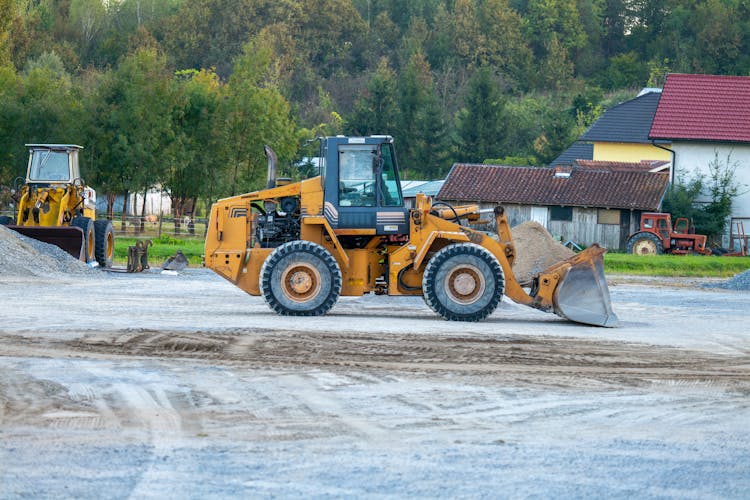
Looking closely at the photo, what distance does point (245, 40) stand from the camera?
107625 millimetres

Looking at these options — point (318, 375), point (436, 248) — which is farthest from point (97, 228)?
point (318, 375)

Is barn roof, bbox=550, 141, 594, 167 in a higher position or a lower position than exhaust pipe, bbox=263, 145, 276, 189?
higher

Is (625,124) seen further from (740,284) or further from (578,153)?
(740,284)

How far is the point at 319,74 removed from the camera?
11056 cm

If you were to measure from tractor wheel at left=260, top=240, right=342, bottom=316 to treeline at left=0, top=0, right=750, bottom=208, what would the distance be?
32.2m

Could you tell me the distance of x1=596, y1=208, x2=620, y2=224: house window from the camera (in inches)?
1973

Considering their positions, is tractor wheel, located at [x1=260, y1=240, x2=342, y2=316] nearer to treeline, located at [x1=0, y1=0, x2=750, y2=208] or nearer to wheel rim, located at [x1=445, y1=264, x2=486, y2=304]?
wheel rim, located at [x1=445, y1=264, x2=486, y2=304]

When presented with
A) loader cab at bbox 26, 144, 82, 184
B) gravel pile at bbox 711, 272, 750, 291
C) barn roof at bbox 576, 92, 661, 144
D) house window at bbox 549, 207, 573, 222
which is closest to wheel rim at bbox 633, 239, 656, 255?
house window at bbox 549, 207, 573, 222

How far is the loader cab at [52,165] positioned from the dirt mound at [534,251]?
11.3m

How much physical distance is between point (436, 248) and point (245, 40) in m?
90.7

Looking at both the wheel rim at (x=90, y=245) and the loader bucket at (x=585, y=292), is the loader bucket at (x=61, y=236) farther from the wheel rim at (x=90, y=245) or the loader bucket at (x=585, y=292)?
the loader bucket at (x=585, y=292)

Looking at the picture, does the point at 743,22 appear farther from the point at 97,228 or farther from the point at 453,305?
the point at 453,305

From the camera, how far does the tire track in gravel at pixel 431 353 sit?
13.7 meters

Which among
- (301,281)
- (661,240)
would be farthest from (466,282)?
(661,240)
